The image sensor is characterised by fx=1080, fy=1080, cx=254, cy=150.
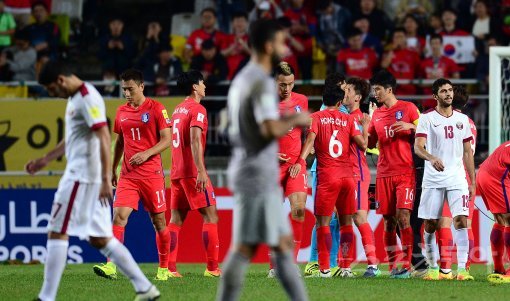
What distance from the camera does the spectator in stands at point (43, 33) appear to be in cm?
2011

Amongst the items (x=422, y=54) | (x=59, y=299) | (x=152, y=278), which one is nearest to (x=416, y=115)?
(x=152, y=278)

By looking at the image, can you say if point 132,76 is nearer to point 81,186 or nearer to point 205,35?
point 81,186

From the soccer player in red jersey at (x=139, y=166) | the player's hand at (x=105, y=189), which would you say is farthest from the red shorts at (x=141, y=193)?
the player's hand at (x=105, y=189)

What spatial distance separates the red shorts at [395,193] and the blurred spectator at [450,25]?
745 cm

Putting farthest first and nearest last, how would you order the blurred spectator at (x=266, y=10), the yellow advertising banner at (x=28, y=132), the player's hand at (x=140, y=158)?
the blurred spectator at (x=266, y=10)
the yellow advertising banner at (x=28, y=132)
the player's hand at (x=140, y=158)

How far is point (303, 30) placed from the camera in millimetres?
19750

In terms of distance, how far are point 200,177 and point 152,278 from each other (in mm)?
1335

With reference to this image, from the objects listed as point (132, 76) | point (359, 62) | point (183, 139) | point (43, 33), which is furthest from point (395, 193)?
point (43, 33)

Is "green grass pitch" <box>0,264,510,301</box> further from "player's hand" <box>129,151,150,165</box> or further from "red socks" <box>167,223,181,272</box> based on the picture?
"player's hand" <box>129,151,150,165</box>

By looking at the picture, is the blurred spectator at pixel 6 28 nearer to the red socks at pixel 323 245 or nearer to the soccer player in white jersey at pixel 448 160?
the red socks at pixel 323 245

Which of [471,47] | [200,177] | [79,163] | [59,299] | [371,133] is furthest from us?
[471,47]

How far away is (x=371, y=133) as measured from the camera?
1310 centimetres

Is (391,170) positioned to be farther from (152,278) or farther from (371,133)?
(152,278)

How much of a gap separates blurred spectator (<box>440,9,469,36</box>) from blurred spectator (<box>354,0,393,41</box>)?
1.08 metres
